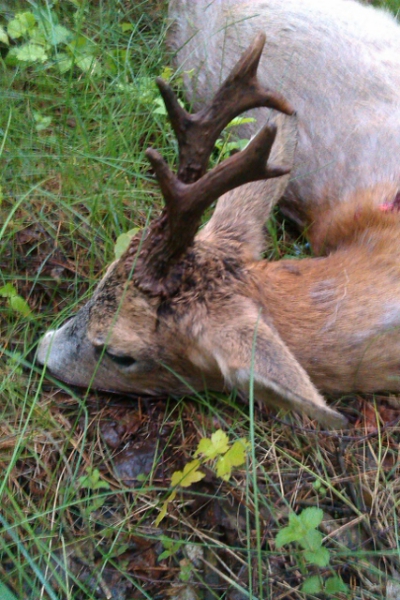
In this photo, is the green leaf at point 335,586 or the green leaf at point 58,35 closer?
the green leaf at point 335,586

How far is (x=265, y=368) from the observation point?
8.37 feet

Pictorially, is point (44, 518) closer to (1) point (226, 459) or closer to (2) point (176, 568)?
(2) point (176, 568)

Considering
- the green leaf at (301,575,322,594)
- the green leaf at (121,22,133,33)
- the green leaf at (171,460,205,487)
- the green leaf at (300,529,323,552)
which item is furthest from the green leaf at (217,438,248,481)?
the green leaf at (121,22,133,33)

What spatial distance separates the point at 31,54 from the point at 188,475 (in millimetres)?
2718

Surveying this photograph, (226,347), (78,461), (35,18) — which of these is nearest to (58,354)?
(78,461)

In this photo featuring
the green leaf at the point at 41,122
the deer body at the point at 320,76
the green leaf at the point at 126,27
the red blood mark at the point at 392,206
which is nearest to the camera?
the red blood mark at the point at 392,206

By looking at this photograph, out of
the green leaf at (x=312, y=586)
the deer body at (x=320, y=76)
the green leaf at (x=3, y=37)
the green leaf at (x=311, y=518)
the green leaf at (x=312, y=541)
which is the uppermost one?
the green leaf at (x=3, y=37)

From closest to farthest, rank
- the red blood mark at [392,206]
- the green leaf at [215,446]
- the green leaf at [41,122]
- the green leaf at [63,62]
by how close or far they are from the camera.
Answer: the green leaf at [215,446] → the red blood mark at [392,206] → the green leaf at [41,122] → the green leaf at [63,62]

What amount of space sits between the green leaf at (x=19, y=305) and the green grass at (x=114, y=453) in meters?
0.07

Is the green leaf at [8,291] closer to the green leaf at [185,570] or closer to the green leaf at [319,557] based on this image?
the green leaf at [185,570]

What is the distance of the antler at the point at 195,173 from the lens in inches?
97.2

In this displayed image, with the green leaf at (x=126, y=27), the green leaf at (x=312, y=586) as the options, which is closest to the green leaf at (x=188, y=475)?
the green leaf at (x=312, y=586)

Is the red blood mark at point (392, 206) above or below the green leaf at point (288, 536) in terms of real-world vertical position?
above

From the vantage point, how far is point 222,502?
308 centimetres
